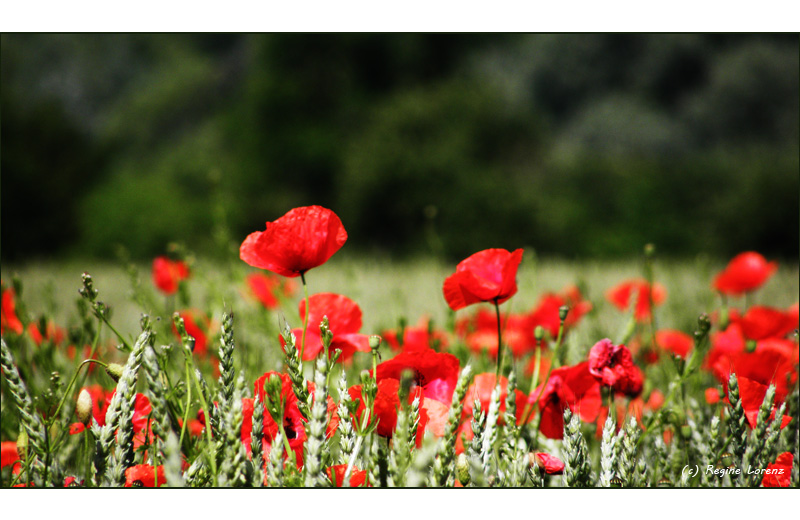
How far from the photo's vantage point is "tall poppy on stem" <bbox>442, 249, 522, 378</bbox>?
62 centimetres

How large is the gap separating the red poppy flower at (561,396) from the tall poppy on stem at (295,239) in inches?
11.6

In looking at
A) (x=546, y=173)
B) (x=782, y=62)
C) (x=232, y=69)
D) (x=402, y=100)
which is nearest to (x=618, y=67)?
(x=782, y=62)

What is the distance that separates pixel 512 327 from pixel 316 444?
0.87 m

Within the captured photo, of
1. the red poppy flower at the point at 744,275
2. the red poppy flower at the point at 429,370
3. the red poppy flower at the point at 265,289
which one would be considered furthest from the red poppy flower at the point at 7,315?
the red poppy flower at the point at 744,275

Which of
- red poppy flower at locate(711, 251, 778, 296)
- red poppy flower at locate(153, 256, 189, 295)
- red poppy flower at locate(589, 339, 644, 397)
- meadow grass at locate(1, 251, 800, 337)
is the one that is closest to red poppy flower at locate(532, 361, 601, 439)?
red poppy flower at locate(589, 339, 644, 397)

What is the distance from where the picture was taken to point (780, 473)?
62 centimetres

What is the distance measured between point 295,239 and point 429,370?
0.65 ft

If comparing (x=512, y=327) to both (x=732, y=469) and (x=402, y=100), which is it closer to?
(x=732, y=469)

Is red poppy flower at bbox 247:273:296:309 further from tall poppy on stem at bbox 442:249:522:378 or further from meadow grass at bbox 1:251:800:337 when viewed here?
tall poppy on stem at bbox 442:249:522:378

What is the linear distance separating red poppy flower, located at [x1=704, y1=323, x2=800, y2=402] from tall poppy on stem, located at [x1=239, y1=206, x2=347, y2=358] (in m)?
0.50

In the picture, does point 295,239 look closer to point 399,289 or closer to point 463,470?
point 463,470

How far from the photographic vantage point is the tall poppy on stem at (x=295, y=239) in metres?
0.59

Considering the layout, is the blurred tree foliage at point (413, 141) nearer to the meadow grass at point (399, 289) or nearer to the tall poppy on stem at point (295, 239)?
the meadow grass at point (399, 289)

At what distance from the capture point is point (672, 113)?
1327cm
